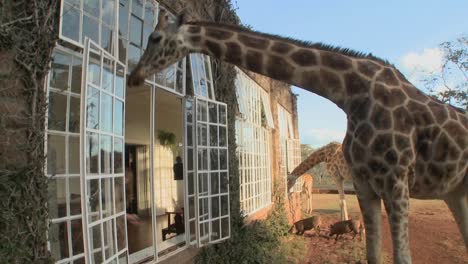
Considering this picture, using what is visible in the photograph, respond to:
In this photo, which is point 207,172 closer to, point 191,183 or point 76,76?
point 191,183

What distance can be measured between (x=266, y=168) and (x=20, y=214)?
313 inches

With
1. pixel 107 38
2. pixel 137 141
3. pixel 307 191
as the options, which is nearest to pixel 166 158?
pixel 137 141

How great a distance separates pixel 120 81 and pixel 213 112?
96.3 inches

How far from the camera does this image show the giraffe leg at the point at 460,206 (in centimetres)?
399

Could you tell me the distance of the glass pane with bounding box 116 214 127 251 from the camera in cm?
361

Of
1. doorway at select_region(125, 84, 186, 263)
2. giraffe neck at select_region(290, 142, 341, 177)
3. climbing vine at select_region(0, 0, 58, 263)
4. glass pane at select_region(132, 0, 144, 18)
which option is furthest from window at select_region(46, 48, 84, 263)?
giraffe neck at select_region(290, 142, 341, 177)

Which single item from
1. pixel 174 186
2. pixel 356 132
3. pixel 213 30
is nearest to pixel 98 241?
pixel 213 30

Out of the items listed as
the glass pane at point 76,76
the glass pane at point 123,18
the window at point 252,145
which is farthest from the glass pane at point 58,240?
the window at point 252,145

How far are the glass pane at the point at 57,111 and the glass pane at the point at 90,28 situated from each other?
0.60 meters

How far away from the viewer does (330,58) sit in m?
3.50

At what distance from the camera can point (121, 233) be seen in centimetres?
366

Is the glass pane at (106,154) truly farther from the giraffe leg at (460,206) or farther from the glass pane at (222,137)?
the giraffe leg at (460,206)

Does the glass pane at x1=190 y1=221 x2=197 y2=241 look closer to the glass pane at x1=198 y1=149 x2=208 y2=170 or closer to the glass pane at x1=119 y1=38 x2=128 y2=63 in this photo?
the glass pane at x1=198 y1=149 x2=208 y2=170

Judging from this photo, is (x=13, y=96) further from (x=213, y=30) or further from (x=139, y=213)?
(x=139, y=213)
